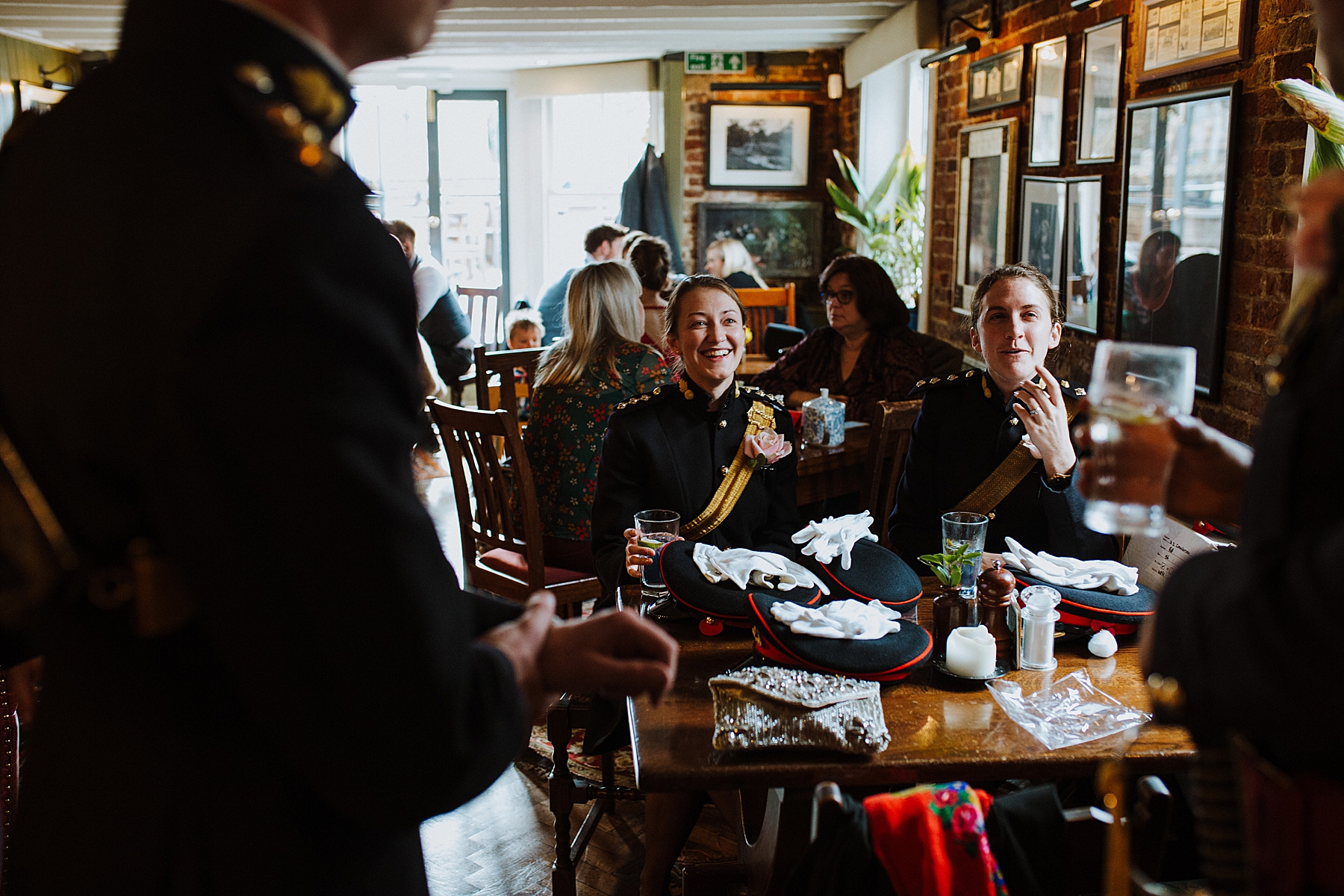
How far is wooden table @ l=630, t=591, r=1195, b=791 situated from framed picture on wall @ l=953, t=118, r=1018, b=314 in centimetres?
366

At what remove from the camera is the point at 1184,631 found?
2.47 ft

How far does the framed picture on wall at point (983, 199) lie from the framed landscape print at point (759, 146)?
9.85 ft

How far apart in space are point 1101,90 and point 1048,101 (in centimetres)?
52

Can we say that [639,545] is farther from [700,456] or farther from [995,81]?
[995,81]

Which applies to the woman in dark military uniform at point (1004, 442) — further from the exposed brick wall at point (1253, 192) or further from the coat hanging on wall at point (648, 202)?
the coat hanging on wall at point (648, 202)

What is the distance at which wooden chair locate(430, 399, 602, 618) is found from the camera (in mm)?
3064

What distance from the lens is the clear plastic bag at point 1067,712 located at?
4.83 feet

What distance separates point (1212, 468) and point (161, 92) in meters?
0.86

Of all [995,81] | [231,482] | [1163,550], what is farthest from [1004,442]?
[995,81]

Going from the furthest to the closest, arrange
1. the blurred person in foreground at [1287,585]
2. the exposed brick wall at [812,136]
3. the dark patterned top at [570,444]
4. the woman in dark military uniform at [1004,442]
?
the exposed brick wall at [812,136]
the dark patterned top at [570,444]
the woman in dark military uniform at [1004,442]
the blurred person in foreground at [1287,585]

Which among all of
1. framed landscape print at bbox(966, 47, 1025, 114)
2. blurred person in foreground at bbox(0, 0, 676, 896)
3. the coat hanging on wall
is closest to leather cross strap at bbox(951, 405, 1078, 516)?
blurred person in foreground at bbox(0, 0, 676, 896)

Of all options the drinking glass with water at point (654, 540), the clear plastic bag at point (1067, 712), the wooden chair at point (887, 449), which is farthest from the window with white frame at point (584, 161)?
the clear plastic bag at point (1067, 712)

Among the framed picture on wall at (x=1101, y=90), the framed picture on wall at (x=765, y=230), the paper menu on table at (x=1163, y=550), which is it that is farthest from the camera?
the framed picture on wall at (x=765, y=230)

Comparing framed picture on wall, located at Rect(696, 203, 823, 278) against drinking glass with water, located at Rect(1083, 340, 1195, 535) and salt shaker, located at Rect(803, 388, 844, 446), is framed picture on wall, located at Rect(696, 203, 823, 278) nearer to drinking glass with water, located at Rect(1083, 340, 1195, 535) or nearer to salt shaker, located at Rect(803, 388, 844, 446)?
salt shaker, located at Rect(803, 388, 844, 446)
